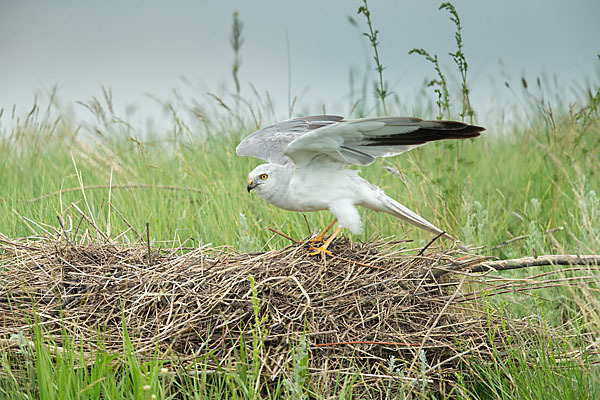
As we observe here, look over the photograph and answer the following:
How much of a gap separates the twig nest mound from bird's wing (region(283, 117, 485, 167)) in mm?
787

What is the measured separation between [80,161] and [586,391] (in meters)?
7.18

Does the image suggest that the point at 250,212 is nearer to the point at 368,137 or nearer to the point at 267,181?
the point at 267,181

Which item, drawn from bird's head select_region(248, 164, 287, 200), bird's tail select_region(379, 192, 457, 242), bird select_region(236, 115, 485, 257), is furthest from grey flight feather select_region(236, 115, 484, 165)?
bird's tail select_region(379, 192, 457, 242)

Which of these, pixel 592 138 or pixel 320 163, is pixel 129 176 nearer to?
pixel 320 163

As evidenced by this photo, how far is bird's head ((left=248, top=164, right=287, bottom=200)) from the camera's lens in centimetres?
480

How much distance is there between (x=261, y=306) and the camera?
3719 millimetres

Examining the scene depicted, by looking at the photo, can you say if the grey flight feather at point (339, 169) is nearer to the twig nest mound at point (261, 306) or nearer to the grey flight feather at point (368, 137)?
the grey flight feather at point (368, 137)

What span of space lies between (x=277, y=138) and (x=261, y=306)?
8.15 ft

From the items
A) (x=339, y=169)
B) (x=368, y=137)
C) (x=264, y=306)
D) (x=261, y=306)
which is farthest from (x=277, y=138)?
(x=261, y=306)

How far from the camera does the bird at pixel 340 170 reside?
418 centimetres

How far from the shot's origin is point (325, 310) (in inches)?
154

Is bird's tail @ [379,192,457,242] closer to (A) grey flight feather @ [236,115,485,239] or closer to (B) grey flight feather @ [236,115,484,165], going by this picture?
(A) grey flight feather @ [236,115,485,239]

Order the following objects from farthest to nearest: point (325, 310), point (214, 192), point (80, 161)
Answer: point (80, 161) < point (214, 192) < point (325, 310)

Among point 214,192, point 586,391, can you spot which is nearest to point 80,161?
point 214,192
